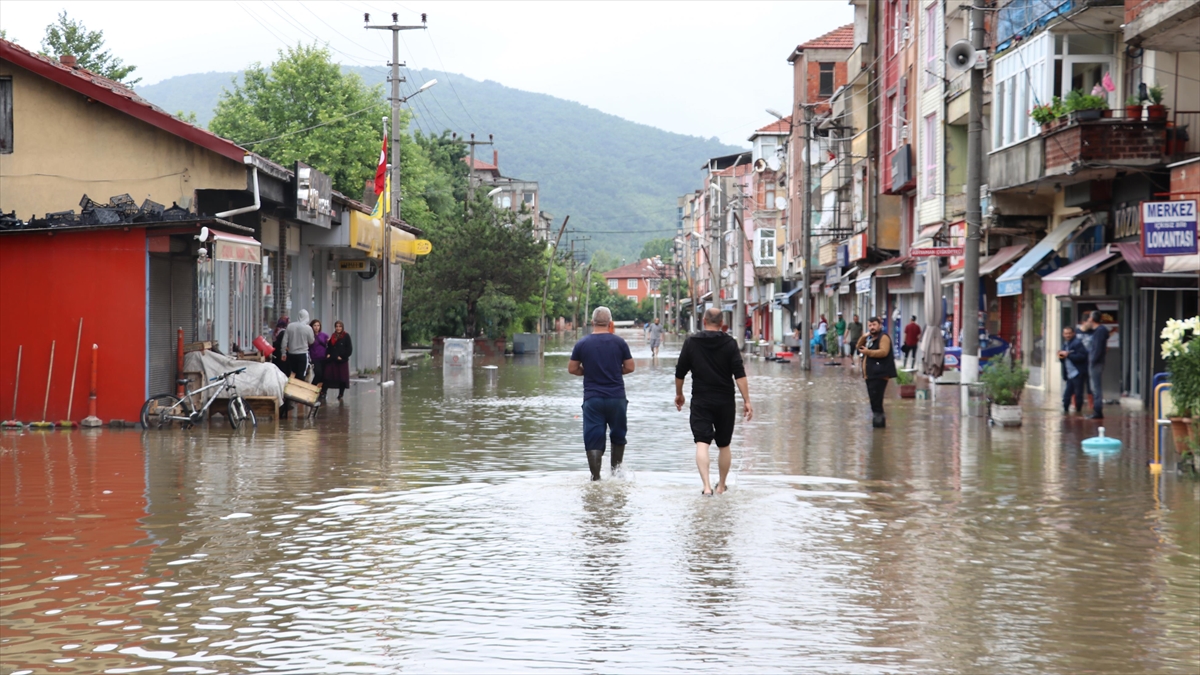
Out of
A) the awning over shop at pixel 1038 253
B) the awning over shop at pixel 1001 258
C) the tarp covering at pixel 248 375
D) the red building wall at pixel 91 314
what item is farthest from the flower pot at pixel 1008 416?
the red building wall at pixel 91 314

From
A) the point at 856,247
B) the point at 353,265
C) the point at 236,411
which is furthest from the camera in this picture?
the point at 856,247

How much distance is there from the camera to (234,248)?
2109 cm

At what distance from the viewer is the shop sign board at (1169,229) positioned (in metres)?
18.0

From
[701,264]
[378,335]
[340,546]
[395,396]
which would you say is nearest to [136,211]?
[395,396]

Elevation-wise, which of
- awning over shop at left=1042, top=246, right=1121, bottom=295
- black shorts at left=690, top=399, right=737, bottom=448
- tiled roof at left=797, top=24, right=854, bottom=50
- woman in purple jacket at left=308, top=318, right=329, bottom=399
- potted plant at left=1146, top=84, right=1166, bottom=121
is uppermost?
tiled roof at left=797, top=24, right=854, bottom=50

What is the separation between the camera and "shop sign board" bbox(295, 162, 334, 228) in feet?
90.0

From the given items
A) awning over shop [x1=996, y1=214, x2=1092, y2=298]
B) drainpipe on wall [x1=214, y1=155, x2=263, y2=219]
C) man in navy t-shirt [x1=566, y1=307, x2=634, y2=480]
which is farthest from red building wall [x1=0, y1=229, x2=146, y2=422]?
awning over shop [x1=996, y1=214, x2=1092, y2=298]

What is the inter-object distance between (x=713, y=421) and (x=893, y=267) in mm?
37325

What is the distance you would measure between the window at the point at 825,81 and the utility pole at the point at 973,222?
167 feet

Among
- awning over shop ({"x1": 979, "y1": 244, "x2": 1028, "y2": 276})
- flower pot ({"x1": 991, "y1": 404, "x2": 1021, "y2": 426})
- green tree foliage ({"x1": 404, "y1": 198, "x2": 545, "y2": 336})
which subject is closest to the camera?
flower pot ({"x1": 991, "y1": 404, "x2": 1021, "y2": 426})

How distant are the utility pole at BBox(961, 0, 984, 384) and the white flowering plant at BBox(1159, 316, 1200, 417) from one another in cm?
1021

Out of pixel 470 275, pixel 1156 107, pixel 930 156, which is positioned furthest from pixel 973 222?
pixel 470 275

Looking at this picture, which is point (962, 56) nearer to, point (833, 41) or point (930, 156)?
point (930, 156)

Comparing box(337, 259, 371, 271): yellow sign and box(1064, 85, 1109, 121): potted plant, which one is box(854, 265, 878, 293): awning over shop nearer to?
box(337, 259, 371, 271): yellow sign
